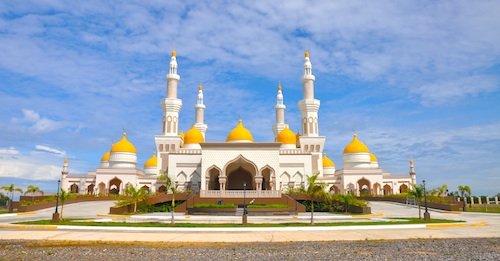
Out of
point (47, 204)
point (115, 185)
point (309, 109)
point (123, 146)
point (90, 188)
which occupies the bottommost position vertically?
point (47, 204)

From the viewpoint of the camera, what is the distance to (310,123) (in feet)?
184

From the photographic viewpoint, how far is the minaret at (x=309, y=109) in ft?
183

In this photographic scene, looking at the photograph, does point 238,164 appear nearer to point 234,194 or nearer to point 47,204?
point 234,194

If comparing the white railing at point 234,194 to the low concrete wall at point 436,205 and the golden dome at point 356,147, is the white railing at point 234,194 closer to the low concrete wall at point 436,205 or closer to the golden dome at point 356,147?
the low concrete wall at point 436,205

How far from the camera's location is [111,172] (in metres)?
52.5

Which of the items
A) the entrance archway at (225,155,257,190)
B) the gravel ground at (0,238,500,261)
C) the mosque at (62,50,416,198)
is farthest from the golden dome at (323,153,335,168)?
the gravel ground at (0,238,500,261)

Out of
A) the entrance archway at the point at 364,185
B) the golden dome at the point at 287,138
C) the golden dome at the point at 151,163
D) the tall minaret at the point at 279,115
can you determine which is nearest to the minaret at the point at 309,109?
the golden dome at the point at 287,138

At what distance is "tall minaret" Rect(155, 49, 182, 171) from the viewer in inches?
2156

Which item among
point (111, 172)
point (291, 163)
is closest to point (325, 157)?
point (291, 163)

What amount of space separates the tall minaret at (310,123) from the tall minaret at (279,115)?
680 cm

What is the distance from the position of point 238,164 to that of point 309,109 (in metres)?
15.7

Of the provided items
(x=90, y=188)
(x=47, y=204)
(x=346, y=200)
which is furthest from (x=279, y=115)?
(x=47, y=204)

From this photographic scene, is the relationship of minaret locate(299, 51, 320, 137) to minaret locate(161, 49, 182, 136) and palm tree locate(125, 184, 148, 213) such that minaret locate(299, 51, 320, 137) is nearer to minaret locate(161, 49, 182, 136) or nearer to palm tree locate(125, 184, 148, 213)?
minaret locate(161, 49, 182, 136)

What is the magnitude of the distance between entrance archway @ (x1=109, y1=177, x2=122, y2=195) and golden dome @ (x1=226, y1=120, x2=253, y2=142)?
1715 centimetres
